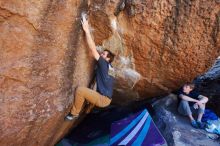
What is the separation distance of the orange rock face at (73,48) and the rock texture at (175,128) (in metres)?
0.85

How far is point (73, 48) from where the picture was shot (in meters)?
5.13

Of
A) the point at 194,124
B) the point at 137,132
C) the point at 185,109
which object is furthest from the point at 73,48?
the point at 194,124

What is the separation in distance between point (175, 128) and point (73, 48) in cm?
234

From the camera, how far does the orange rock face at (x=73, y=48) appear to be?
460cm

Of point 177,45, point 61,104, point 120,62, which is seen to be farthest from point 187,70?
point 61,104

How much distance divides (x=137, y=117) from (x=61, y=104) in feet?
5.27

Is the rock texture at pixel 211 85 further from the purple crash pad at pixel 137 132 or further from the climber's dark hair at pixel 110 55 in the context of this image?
the climber's dark hair at pixel 110 55

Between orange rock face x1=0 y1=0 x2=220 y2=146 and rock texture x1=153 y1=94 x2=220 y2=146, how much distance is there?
0.85 metres

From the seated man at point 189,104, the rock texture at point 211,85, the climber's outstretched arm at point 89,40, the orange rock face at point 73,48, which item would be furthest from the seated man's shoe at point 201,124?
the climber's outstretched arm at point 89,40

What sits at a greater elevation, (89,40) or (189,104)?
(89,40)

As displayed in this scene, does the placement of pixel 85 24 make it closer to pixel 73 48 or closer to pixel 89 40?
pixel 89 40

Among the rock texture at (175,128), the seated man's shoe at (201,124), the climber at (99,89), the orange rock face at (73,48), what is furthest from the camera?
the seated man's shoe at (201,124)

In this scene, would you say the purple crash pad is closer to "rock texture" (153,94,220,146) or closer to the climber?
"rock texture" (153,94,220,146)

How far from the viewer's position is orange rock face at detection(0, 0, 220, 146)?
4.60 metres
